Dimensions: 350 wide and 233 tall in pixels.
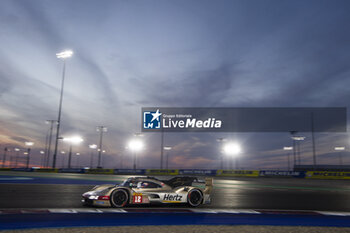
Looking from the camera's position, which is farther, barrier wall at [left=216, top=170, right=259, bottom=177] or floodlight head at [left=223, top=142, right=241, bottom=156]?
floodlight head at [left=223, top=142, right=241, bottom=156]

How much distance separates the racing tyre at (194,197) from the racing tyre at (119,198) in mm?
2129

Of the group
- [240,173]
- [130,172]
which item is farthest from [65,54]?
[240,173]

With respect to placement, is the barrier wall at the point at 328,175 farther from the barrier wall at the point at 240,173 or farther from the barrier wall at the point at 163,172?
the barrier wall at the point at 163,172

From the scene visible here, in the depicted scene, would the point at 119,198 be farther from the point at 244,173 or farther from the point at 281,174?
the point at 244,173

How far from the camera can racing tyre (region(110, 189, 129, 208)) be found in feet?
28.6

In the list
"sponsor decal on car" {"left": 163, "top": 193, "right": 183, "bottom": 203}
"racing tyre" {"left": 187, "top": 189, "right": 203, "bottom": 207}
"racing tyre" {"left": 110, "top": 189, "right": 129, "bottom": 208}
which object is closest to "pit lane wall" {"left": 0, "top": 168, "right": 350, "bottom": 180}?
"racing tyre" {"left": 187, "top": 189, "right": 203, "bottom": 207}

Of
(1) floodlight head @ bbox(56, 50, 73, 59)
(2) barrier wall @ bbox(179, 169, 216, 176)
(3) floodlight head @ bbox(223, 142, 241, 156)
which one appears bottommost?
(2) barrier wall @ bbox(179, 169, 216, 176)

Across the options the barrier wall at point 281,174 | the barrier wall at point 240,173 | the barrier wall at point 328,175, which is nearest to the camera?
the barrier wall at point 328,175

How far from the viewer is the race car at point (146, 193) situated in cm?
871

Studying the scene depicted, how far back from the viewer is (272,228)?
6.39 meters

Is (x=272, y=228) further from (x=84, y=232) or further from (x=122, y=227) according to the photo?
(x=84, y=232)

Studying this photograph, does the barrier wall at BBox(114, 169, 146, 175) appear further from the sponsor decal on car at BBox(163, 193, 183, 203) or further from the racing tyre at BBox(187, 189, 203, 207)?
the sponsor decal on car at BBox(163, 193, 183, 203)

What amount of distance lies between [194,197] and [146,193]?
1704 millimetres

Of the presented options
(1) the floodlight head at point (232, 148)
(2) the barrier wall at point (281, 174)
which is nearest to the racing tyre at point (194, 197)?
(2) the barrier wall at point (281, 174)
